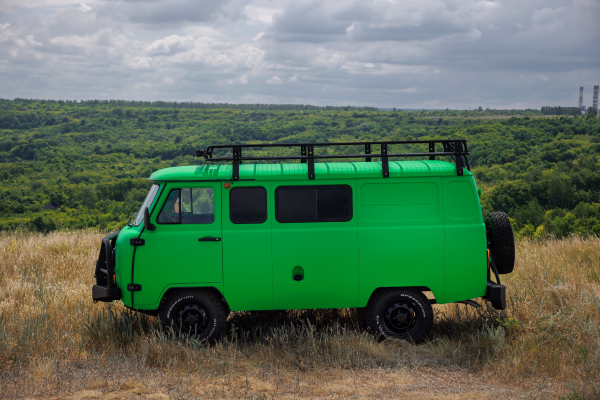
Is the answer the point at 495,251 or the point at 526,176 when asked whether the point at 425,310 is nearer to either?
the point at 495,251

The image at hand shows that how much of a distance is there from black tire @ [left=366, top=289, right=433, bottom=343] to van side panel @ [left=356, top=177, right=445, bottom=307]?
0.15m

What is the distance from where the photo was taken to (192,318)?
6.19 meters

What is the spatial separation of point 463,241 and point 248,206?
276 centimetres

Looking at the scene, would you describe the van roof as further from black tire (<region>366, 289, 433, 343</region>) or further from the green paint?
black tire (<region>366, 289, 433, 343</region>)

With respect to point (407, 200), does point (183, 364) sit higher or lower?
lower

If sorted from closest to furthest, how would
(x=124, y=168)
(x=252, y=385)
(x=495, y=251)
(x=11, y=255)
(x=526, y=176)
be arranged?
(x=252, y=385)
(x=495, y=251)
(x=11, y=255)
(x=526, y=176)
(x=124, y=168)

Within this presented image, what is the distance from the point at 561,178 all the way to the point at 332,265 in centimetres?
4837

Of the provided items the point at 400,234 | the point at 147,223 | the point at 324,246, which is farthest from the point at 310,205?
the point at 147,223

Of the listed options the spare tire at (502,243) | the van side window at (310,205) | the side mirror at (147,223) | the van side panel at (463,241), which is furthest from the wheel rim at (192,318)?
the spare tire at (502,243)

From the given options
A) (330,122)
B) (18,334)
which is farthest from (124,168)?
(18,334)

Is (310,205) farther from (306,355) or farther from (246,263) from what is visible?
(306,355)

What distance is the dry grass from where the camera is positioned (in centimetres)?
508

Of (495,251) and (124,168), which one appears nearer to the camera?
(495,251)

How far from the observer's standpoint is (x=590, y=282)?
8.73 m
